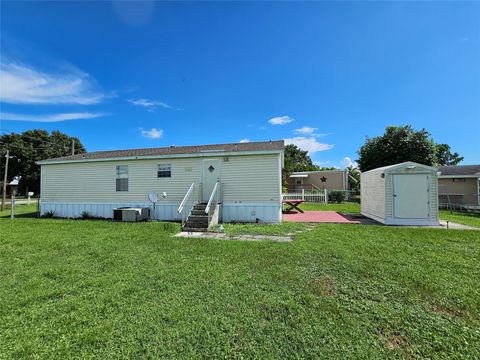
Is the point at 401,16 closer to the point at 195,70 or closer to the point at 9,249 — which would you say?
the point at 195,70

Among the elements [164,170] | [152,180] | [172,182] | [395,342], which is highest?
[164,170]

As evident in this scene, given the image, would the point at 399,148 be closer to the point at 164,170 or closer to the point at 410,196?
the point at 410,196

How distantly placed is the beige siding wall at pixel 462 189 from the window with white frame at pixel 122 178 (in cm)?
2245

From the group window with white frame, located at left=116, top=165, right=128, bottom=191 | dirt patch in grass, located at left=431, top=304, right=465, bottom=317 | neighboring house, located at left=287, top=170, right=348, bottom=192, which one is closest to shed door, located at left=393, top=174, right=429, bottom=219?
dirt patch in grass, located at left=431, top=304, right=465, bottom=317

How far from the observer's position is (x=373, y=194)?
10.7 m

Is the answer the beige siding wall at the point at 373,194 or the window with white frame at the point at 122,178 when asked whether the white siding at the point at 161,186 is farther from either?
the beige siding wall at the point at 373,194

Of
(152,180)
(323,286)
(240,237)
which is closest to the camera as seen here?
(323,286)

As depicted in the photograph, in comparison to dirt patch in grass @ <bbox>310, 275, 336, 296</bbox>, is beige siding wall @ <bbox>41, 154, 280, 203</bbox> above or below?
above

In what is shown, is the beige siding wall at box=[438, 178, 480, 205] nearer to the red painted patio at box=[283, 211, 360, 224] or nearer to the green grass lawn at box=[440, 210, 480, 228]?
the green grass lawn at box=[440, 210, 480, 228]

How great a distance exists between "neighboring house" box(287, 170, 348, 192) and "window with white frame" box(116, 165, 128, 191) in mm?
19181

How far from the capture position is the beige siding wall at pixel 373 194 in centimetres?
959

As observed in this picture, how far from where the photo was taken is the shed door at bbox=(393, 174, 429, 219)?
8.91 metres

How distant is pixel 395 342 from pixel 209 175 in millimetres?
8753

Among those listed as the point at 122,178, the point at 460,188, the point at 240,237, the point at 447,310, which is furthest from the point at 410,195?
the point at 122,178
